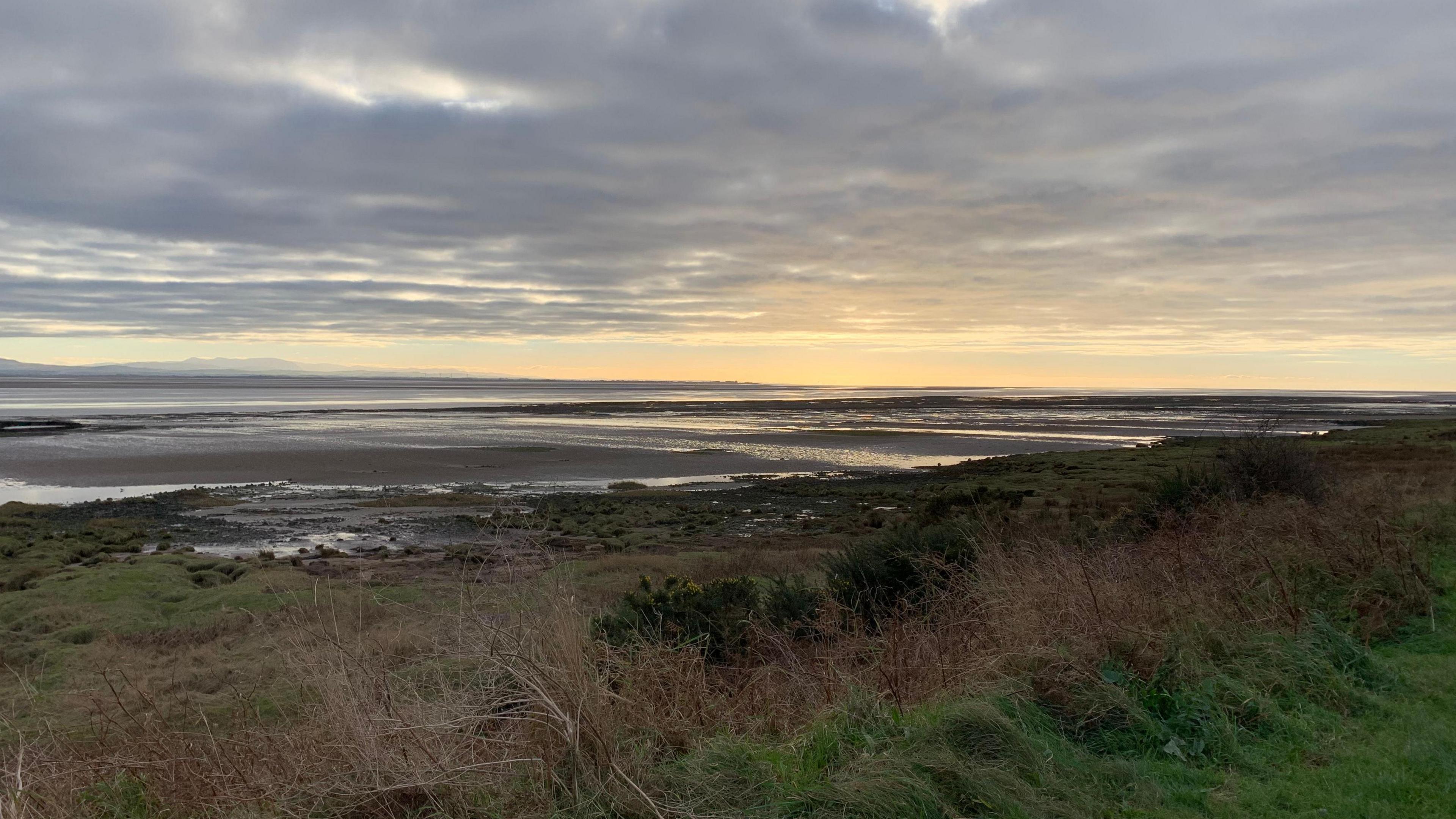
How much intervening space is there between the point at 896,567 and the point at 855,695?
231 inches

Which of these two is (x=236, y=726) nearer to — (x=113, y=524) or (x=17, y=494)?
(x=113, y=524)

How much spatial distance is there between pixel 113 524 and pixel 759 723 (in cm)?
2634

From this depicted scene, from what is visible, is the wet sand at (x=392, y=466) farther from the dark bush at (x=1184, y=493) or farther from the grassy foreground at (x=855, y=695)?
the grassy foreground at (x=855, y=695)

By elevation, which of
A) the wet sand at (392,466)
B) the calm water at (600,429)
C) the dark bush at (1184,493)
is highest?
the dark bush at (1184,493)

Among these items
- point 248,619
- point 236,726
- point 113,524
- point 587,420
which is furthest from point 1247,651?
point 587,420

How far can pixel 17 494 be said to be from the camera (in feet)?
104

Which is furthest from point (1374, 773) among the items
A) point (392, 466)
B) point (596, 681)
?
point (392, 466)

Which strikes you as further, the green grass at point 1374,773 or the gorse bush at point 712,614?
the gorse bush at point 712,614

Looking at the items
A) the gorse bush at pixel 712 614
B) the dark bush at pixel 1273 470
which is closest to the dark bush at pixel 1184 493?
the dark bush at pixel 1273 470

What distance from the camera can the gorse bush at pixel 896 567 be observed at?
10.0 m

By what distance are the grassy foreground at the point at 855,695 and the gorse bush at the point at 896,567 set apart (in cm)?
6

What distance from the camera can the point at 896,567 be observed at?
11.0m

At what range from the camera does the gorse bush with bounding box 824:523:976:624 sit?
10039 millimetres

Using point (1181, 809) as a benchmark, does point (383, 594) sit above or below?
below
